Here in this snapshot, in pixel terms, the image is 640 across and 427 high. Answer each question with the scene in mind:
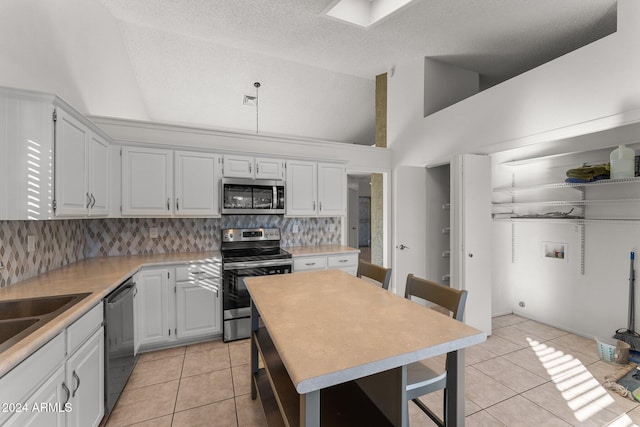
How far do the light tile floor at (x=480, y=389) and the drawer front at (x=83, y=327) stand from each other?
2.53 feet

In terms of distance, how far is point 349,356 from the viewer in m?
0.92

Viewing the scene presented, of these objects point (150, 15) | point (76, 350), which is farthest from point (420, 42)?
point (76, 350)

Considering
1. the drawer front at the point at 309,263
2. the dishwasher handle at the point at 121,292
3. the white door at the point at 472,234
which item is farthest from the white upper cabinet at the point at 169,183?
the white door at the point at 472,234

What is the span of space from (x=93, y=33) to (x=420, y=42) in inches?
146

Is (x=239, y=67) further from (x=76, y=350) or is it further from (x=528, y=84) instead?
(x=76, y=350)

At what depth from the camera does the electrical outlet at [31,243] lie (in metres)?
1.97

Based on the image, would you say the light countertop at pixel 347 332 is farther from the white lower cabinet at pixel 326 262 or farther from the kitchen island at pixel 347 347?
the white lower cabinet at pixel 326 262

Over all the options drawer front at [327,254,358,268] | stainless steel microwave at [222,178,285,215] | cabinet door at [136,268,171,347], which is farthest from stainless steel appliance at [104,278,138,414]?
drawer front at [327,254,358,268]

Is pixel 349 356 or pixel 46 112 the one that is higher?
pixel 46 112

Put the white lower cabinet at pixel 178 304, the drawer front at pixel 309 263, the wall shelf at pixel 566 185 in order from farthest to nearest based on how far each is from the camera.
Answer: the drawer front at pixel 309 263 → the white lower cabinet at pixel 178 304 → the wall shelf at pixel 566 185

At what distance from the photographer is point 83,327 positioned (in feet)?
4.85

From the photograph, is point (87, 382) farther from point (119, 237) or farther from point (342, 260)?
point (342, 260)

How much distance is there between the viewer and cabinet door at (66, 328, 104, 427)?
1.38 meters

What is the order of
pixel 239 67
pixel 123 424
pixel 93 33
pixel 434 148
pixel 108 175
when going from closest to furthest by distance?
pixel 123 424, pixel 108 175, pixel 93 33, pixel 434 148, pixel 239 67
